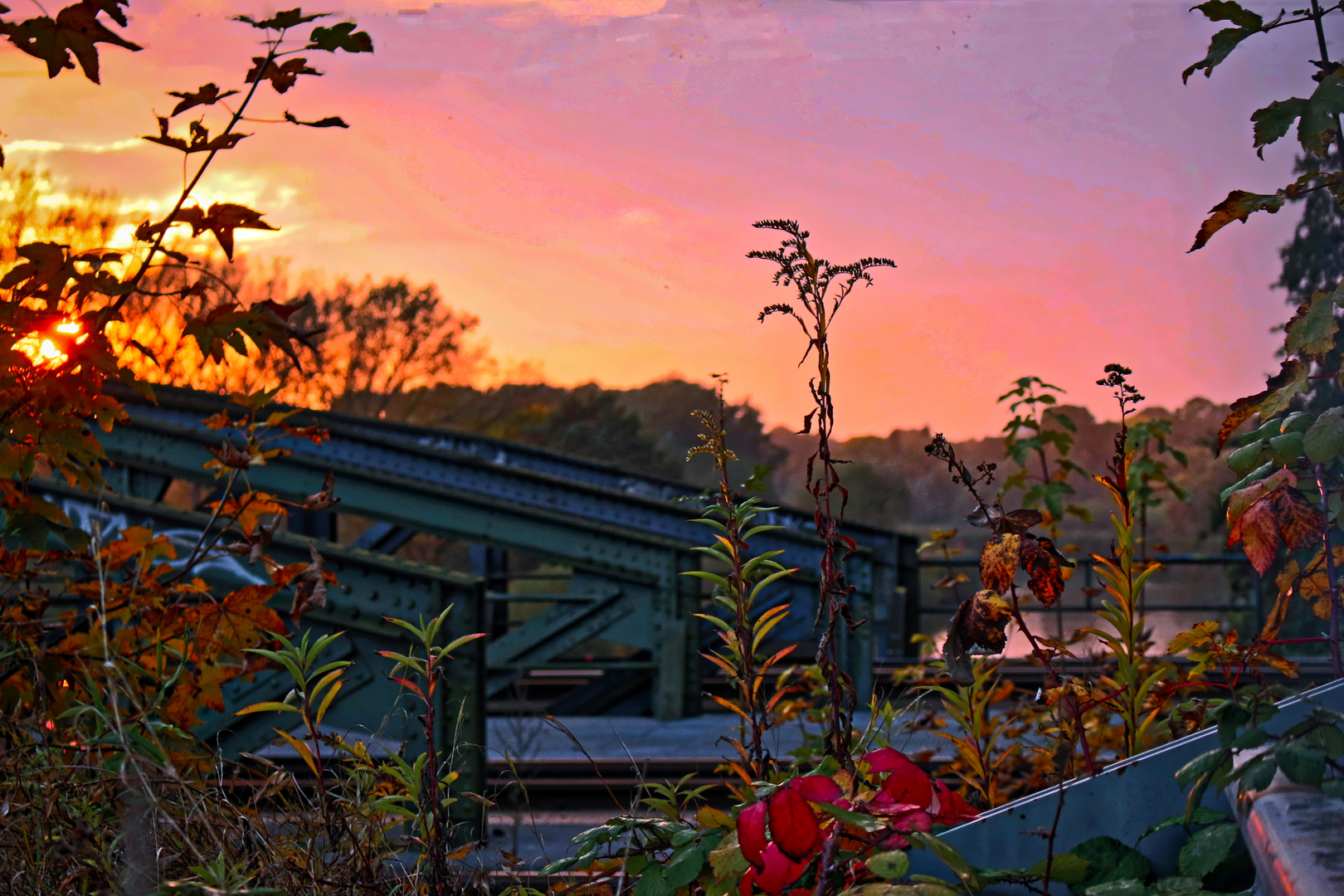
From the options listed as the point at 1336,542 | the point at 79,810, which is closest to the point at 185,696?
the point at 79,810

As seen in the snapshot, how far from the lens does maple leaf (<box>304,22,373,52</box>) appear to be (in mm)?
2166

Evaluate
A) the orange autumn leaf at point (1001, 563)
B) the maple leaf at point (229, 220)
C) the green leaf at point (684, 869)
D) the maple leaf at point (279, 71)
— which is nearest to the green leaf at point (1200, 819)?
the orange autumn leaf at point (1001, 563)

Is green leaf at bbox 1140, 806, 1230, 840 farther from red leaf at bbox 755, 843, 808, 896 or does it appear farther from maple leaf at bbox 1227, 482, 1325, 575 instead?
red leaf at bbox 755, 843, 808, 896

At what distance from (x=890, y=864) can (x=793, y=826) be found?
0.12 m

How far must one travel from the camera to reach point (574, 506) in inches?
389

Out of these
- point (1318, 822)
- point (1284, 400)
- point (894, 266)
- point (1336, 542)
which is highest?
point (894, 266)

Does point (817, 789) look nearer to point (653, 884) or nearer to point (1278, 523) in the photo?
point (653, 884)

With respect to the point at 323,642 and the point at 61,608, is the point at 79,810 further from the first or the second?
the point at 61,608

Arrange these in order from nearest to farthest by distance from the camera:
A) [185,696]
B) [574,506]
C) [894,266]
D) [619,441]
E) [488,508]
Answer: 1. [894,266]
2. [185,696]
3. [488,508]
4. [574,506]
5. [619,441]

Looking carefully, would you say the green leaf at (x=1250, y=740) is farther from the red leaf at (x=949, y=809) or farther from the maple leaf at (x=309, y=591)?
the maple leaf at (x=309, y=591)

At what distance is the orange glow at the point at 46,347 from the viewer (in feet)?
7.30

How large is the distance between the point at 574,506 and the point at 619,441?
21.4m

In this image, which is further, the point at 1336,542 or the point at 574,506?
the point at 574,506

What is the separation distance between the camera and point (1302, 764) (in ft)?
3.25
